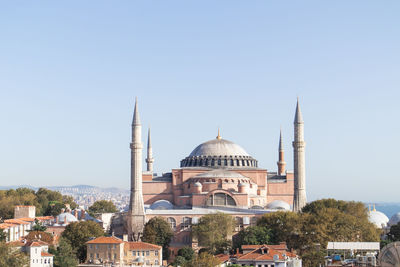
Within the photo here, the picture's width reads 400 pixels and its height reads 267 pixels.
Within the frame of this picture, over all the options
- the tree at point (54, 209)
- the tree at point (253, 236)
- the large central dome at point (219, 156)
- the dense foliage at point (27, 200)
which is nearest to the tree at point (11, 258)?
the tree at point (253, 236)

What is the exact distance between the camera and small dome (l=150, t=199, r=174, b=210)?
61031 millimetres

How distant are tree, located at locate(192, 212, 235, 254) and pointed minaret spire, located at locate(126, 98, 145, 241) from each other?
191 inches

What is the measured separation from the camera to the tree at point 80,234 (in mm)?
50569

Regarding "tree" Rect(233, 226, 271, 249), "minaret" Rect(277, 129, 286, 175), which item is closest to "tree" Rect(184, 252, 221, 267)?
"tree" Rect(233, 226, 271, 249)

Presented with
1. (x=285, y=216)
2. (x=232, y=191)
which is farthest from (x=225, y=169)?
(x=285, y=216)

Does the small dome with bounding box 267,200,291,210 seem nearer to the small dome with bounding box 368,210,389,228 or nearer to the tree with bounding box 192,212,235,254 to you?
the tree with bounding box 192,212,235,254

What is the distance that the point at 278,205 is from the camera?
204ft

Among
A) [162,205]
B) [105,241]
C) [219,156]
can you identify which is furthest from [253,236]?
[219,156]

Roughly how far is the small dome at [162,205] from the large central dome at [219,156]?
7.00m

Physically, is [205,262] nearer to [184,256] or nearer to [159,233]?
[184,256]


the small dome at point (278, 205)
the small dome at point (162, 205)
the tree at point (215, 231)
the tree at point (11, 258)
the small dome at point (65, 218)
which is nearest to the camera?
the tree at point (11, 258)

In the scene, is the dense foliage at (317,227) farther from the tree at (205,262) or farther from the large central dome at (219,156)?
the large central dome at (219,156)

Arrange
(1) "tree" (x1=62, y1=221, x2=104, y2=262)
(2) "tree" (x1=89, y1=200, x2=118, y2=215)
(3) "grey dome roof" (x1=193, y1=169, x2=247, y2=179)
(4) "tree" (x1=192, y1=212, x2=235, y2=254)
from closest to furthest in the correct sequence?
(1) "tree" (x1=62, y1=221, x2=104, y2=262), (4) "tree" (x1=192, y1=212, x2=235, y2=254), (3) "grey dome roof" (x1=193, y1=169, x2=247, y2=179), (2) "tree" (x1=89, y1=200, x2=118, y2=215)

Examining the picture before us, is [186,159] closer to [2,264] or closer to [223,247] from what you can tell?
[223,247]
